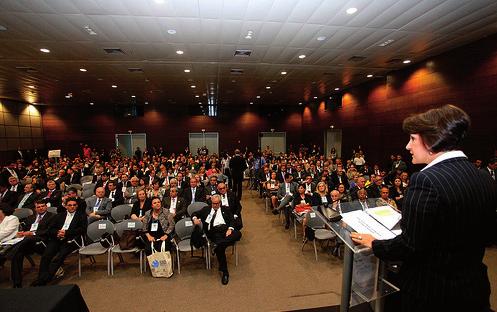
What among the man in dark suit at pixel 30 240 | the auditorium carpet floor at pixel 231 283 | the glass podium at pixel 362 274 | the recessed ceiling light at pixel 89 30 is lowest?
the auditorium carpet floor at pixel 231 283

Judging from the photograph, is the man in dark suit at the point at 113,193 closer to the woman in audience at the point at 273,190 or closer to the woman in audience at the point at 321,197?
the woman in audience at the point at 273,190

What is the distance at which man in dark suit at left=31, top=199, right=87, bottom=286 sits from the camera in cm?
414

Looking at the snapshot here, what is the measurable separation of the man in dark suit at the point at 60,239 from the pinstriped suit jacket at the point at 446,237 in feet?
16.8

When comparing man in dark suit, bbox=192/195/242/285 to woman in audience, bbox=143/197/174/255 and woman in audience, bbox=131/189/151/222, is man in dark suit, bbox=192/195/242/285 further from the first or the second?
woman in audience, bbox=131/189/151/222

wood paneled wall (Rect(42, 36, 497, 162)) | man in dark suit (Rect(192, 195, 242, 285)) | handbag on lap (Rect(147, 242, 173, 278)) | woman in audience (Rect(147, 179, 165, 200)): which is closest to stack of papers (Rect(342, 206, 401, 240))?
man in dark suit (Rect(192, 195, 242, 285))

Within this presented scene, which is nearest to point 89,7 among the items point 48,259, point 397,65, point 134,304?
point 48,259

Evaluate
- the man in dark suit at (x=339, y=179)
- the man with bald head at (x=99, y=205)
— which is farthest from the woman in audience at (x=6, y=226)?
the man in dark suit at (x=339, y=179)

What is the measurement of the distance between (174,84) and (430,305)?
1292 cm

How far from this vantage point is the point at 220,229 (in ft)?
15.5

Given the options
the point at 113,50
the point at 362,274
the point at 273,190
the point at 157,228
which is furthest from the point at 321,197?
the point at 113,50

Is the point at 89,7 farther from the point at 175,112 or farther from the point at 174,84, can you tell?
the point at 175,112

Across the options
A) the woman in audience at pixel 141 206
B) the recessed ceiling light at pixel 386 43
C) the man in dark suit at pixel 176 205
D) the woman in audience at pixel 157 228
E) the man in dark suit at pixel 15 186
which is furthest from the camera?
the man in dark suit at pixel 15 186

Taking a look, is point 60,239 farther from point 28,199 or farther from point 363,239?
point 363,239

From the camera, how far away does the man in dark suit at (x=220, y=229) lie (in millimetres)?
4367
